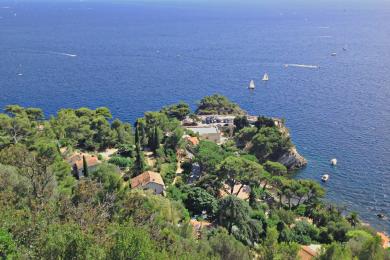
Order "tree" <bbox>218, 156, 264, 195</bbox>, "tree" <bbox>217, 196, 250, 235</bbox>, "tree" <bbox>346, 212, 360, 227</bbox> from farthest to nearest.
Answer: "tree" <bbox>218, 156, 264, 195</bbox>, "tree" <bbox>346, 212, 360, 227</bbox>, "tree" <bbox>217, 196, 250, 235</bbox>

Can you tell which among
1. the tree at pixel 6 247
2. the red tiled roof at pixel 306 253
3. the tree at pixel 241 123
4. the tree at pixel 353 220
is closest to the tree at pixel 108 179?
the red tiled roof at pixel 306 253

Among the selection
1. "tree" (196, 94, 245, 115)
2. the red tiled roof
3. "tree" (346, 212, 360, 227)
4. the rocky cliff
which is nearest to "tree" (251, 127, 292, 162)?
the rocky cliff

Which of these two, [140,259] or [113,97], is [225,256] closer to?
[140,259]

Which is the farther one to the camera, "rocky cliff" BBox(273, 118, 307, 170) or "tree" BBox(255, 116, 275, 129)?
"tree" BBox(255, 116, 275, 129)

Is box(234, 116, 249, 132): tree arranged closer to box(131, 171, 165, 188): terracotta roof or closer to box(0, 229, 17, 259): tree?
box(131, 171, 165, 188): terracotta roof

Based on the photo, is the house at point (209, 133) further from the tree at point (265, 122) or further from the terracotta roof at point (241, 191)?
the terracotta roof at point (241, 191)

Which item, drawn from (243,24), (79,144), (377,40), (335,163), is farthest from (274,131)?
(243,24)

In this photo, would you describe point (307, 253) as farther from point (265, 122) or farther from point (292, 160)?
point (265, 122)
